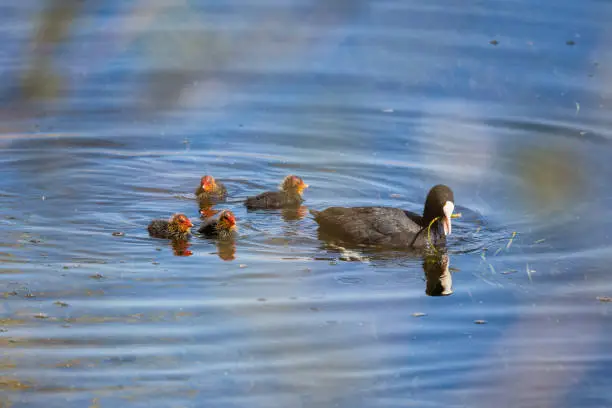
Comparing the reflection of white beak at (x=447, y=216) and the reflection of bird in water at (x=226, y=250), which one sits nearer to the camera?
the reflection of bird in water at (x=226, y=250)

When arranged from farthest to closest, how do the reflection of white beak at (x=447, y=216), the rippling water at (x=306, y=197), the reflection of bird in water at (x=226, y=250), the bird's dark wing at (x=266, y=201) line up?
the bird's dark wing at (x=266, y=201) < the reflection of white beak at (x=447, y=216) < the reflection of bird in water at (x=226, y=250) < the rippling water at (x=306, y=197)

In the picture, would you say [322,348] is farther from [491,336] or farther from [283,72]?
[283,72]

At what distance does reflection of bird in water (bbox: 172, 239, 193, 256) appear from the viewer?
870 centimetres

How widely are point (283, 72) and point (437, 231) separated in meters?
4.83

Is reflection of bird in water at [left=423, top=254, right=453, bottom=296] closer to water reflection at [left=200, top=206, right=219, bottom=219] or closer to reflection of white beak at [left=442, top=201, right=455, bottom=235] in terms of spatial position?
reflection of white beak at [left=442, top=201, right=455, bottom=235]

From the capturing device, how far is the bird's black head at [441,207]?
30.6ft

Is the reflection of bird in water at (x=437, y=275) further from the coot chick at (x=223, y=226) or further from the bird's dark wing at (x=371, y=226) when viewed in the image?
the coot chick at (x=223, y=226)

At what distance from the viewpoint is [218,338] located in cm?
648

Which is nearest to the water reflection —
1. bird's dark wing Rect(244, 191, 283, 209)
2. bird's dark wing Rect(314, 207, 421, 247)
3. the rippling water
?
the rippling water

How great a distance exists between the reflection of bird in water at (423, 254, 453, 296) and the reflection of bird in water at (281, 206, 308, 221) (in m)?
1.53

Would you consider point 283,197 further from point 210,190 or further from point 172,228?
point 172,228

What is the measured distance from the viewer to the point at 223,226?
920 cm

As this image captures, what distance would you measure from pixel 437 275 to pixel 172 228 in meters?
2.27

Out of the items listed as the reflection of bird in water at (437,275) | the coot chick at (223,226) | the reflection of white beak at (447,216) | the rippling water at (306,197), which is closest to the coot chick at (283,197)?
the rippling water at (306,197)
